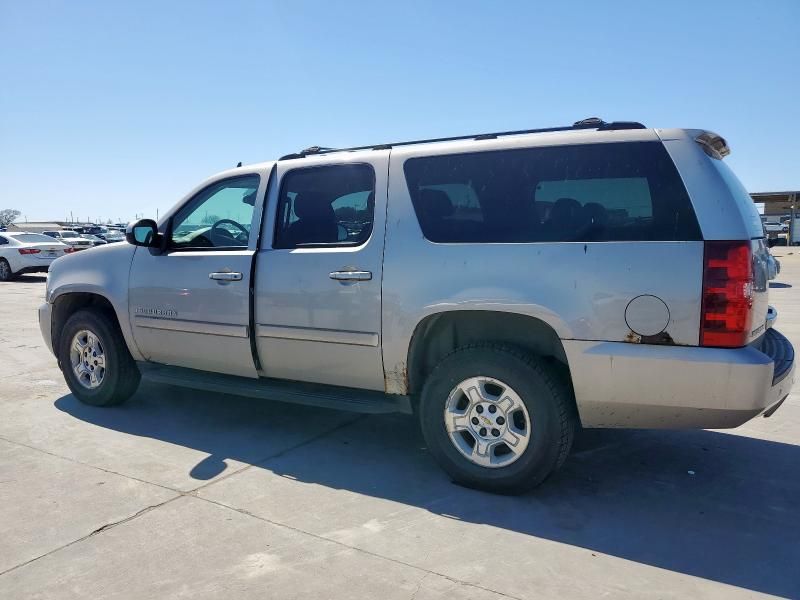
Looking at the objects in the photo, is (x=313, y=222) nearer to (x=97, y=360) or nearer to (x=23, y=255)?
(x=97, y=360)

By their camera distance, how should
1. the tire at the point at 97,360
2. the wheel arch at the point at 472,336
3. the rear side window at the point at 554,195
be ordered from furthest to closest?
the tire at the point at 97,360 < the wheel arch at the point at 472,336 < the rear side window at the point at 554,195

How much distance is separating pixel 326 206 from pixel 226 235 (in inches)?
39.3

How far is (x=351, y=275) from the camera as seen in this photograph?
13.0 feet

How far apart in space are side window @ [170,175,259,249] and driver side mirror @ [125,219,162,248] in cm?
13

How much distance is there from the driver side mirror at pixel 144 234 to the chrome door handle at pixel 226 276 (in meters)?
0.72

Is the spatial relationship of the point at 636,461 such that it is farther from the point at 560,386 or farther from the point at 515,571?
the point at 515,571

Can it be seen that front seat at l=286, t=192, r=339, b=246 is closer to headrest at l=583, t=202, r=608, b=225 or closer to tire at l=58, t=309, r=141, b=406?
headrest at l=583, t=202, r=608, b=225

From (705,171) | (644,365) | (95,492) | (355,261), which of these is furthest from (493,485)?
(95,492)

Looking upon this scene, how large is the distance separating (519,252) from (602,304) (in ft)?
1.74

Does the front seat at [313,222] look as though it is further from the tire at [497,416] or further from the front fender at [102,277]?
the front fender at [102,277]

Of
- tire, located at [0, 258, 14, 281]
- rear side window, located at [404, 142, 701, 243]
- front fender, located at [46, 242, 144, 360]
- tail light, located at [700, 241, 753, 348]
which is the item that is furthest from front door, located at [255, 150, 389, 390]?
tire, located at [0, 258, 14, 281]

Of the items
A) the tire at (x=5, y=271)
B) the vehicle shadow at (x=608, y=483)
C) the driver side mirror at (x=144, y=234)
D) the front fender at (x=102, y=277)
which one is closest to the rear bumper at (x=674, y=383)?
the vehicle shadow at (x=608, y=483)

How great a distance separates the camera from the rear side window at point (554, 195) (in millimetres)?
3256

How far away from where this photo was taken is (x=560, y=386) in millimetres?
3512
